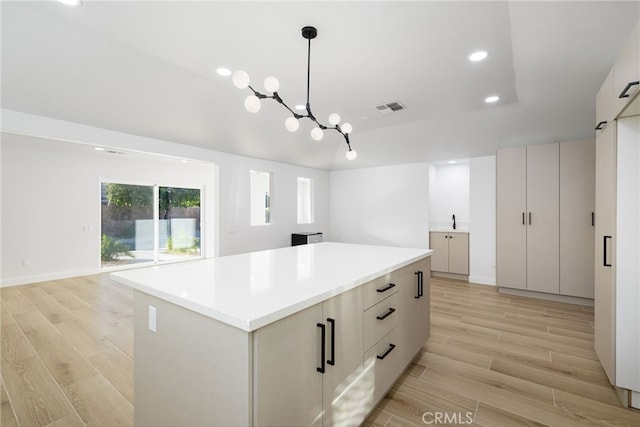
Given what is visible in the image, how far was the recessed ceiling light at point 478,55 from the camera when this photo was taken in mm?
2383

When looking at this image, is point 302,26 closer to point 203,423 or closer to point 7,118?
point 203,423

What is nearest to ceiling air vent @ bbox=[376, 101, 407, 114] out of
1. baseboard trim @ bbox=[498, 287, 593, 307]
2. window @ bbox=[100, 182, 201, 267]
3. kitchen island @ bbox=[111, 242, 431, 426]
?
kitchen island @ bbox=[111, 242, 431, 426]

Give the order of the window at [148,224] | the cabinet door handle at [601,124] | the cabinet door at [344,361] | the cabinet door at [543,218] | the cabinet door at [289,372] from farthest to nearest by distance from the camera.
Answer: the window at [148,224] < the cabinet door at [543,218] < the cabinet door handle at [601,124] < the cabinet door at [344,361] < the cabinet door at [289,372]

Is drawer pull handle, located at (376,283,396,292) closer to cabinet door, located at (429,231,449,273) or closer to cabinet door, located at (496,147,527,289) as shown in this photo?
cabinet door, located at (496,147,527,289)

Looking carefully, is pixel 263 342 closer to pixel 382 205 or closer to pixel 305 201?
pixel 382 205

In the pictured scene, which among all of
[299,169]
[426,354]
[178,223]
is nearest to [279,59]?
[426,354]

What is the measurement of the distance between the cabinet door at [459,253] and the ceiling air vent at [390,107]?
9.18 ft

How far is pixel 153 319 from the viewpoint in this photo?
1.38m

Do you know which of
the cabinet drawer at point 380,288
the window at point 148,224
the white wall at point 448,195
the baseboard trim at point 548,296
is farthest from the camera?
the window at point 148,224

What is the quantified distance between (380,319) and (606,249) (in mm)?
1738

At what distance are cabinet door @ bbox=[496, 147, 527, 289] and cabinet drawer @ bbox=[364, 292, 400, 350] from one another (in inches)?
130

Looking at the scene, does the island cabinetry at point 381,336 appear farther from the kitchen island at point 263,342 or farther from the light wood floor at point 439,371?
the light wood floor at point 439,371

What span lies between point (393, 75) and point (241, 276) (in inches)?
95.4

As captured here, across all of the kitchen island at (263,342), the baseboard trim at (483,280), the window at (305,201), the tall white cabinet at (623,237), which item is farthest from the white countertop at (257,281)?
the window at (305,201)
